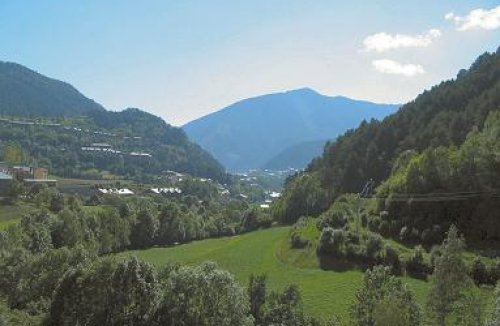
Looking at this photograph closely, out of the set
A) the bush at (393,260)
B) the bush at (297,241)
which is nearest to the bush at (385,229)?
the bush at (393,260)

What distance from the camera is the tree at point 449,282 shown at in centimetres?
3750

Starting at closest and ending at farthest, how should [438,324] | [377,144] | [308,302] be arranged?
[438,324] < [308,302] < [377,144]

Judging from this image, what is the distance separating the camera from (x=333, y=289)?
63.9 metres

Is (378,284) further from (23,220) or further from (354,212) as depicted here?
(23,220)

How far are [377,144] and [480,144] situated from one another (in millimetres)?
51716

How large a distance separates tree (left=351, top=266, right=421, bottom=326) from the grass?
7488cm

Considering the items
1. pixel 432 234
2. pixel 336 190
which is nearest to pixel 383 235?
pixel 432 234

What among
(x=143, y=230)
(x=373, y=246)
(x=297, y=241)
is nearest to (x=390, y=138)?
(x=297, y=241)

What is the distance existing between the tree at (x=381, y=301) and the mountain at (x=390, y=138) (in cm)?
7355

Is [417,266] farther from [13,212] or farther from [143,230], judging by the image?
[13,212]

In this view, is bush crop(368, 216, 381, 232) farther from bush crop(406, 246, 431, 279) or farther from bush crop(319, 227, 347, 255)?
bush crop(406, 246, 431, 279)

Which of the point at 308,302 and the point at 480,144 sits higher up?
the point at 480,144

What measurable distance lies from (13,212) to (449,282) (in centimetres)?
8998

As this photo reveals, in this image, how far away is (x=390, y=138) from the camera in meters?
129
